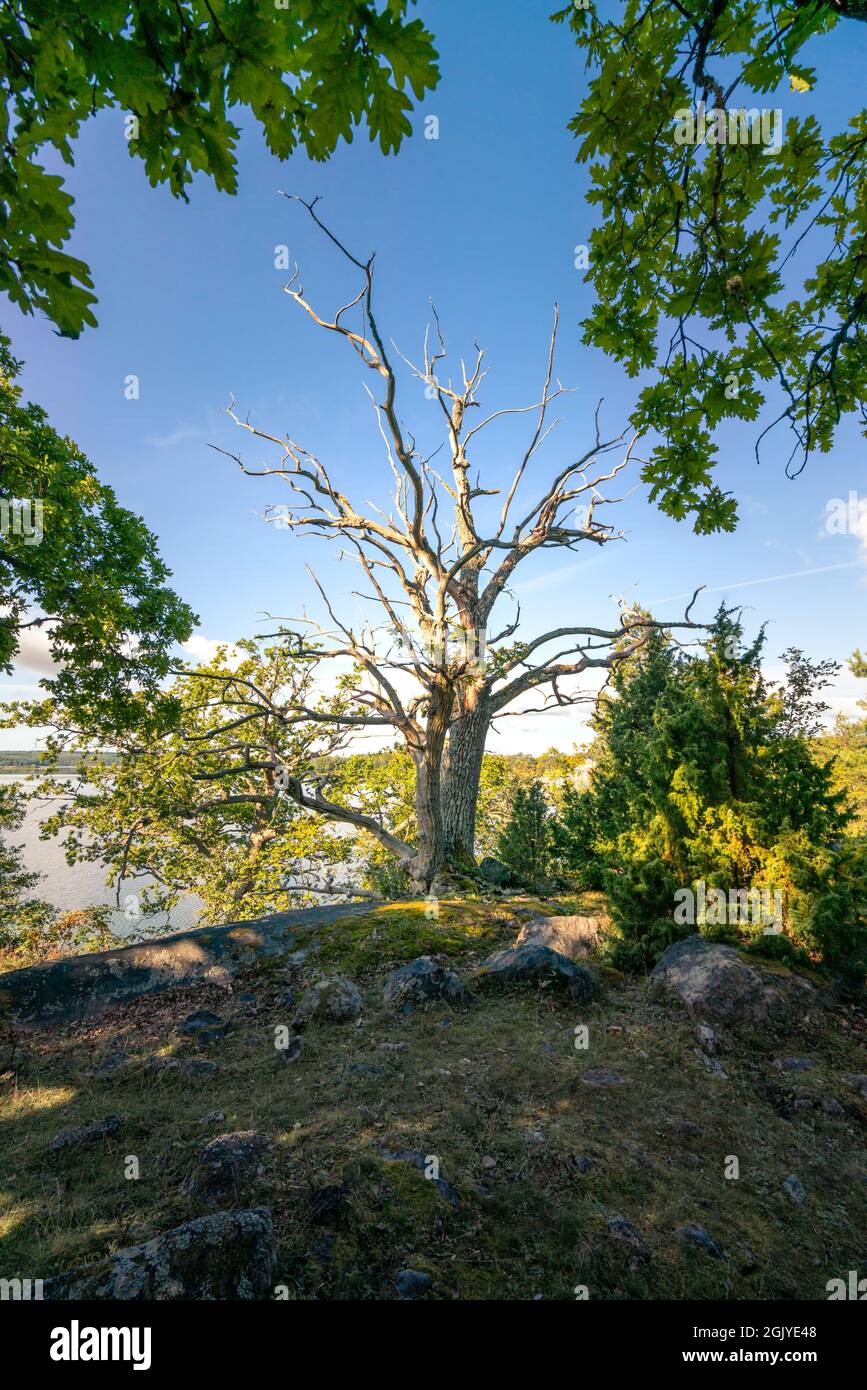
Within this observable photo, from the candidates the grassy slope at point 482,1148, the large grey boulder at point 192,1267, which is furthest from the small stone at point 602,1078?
the large grey boulder at point 192,1267

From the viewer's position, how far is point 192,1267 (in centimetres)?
230

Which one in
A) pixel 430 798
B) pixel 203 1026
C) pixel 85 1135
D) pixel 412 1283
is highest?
Result: pixel 430 798

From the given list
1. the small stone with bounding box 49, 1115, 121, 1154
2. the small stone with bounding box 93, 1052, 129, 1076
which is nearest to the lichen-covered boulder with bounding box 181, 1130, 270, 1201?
the small stone with bounding box 49, 1115, 121, 1154

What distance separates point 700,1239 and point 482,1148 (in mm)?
1321

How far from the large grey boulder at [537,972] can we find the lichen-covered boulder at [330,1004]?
155 centimetres

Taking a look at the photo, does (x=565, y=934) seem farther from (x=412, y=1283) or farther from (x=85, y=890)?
(x=85, y=890)

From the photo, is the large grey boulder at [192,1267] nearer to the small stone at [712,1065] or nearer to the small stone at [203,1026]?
the small stone at [203,1026]

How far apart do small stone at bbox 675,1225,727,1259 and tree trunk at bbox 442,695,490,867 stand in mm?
7967

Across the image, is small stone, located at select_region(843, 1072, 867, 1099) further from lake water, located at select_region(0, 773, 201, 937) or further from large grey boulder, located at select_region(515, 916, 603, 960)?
lake water, located at select_region(0, 773, 201, 937)

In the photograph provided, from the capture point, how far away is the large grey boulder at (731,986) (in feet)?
18.0

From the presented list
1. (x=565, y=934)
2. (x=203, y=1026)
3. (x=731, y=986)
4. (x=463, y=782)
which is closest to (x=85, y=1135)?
(x=203, y=1026)

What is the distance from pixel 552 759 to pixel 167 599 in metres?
19.8
